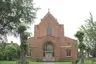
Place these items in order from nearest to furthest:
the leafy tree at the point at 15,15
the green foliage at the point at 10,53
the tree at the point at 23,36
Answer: the tree at the point at 23,36
the leafy tree at the point at 15,15
the green foliage at the point at 10,53

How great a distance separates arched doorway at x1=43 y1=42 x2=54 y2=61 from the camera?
77688mm

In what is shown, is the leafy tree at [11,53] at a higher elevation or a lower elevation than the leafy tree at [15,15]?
lower

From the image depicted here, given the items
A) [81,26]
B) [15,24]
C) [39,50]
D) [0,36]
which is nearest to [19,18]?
[15,24]

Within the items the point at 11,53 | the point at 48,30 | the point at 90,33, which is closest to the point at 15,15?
the point at 90,33

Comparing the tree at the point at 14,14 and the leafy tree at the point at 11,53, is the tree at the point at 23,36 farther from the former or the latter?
the leafy tree at the point at 11,53

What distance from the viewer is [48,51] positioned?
256ft

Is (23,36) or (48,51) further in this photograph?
(48,51)

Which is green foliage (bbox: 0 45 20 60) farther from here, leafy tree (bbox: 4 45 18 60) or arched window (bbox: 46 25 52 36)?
arched window (bbox: 46 25 52 36)

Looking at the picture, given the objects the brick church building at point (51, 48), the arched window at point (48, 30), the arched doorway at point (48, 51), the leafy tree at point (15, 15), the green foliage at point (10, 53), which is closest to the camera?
the leafy tree at point (15, 15)

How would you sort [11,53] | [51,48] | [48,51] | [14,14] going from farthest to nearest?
[51,48], [48,51], [11,53], [14,14]

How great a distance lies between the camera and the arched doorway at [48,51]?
7769cm

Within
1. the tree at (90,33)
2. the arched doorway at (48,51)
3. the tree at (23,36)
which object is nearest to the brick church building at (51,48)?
the arched doorway at (48,51)

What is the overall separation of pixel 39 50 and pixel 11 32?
126 ft

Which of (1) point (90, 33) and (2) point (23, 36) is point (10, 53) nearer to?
(1) point (90, 33)
